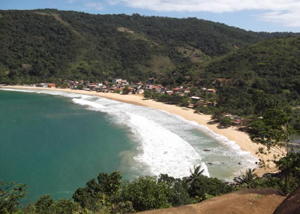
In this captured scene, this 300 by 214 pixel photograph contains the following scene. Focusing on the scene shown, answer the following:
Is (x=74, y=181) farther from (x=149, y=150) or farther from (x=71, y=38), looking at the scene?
(x=71, y=38)

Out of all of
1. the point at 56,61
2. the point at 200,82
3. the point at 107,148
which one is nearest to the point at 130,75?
the point at 56,61

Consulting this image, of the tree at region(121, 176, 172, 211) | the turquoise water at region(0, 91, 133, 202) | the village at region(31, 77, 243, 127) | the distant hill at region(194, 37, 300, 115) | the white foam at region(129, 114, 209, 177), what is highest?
the distant hill at region(194, 37, 300, 115)

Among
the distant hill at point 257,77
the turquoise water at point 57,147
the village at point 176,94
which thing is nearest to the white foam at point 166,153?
the turquoise water at point 57,147

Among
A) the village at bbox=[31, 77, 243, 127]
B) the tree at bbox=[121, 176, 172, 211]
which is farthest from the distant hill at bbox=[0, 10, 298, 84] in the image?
the tree at bbox=[121, 176, 172, 211]

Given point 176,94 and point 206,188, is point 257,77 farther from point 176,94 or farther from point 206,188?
point 206,188

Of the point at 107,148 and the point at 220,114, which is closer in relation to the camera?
the point at 107,148

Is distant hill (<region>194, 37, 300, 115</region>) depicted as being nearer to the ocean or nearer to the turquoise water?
the ocean
